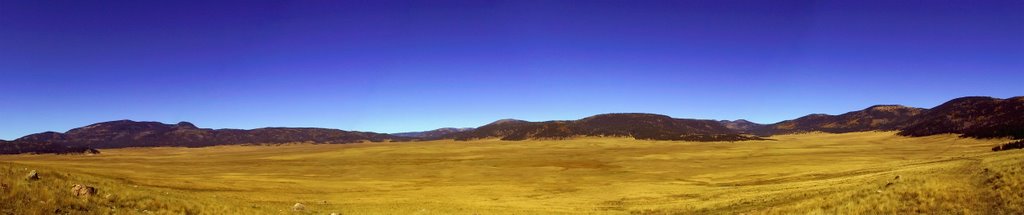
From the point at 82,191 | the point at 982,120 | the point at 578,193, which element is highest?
the point at 982,120

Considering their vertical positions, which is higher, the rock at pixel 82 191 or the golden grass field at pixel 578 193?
the rock at pixel 82 191

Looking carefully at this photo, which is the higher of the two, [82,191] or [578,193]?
[82,191]

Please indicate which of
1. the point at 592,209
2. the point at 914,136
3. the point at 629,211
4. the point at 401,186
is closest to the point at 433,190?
the point at 401,186

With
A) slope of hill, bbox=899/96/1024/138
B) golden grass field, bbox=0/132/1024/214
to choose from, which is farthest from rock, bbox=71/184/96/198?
slope of hill, bbox=899/96/1024/138

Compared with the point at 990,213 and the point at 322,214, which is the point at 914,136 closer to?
the point at 990,213

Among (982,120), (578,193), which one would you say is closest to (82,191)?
(578,193)

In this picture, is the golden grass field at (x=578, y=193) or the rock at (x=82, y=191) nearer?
the rock at (x=82, y=191)

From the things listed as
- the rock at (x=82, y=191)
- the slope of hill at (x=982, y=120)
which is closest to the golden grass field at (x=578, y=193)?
the rock at (x=82, y=191)

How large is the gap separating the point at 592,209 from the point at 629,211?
2574mm

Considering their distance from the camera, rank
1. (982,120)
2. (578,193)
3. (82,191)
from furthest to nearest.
Result: (982,120) → (578,193) → (82,191)

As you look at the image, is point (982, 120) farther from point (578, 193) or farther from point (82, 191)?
point (82, 191)

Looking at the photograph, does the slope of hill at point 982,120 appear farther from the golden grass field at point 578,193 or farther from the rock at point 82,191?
the rock at point 82,191

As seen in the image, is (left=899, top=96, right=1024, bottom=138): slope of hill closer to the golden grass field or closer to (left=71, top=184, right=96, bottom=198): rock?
the golden grass field

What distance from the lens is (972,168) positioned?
22516 millimetres
